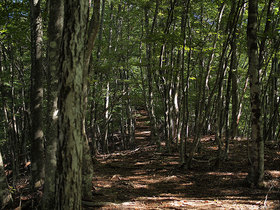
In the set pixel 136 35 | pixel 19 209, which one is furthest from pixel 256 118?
pixel 136 35

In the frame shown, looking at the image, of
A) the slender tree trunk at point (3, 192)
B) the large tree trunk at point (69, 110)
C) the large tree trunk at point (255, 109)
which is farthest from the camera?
the large tree trunk at point (255, 109)

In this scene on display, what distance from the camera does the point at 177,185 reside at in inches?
310

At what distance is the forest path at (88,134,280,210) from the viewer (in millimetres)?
5453

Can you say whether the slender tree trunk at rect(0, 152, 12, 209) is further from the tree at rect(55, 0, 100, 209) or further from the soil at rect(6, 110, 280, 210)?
the tree at rect(55, 0, 100, 209)

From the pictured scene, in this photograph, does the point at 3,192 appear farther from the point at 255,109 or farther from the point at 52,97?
the point at 255,109

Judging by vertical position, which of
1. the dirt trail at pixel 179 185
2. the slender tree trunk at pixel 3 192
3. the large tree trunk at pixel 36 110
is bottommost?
the dirt trail at pixel 179 185

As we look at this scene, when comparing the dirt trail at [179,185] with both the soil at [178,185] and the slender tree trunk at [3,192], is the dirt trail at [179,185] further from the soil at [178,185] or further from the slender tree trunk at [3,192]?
the slender tree trunk at [3,192]

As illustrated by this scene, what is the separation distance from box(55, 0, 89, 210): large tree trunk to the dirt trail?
Result: 2.19 meters

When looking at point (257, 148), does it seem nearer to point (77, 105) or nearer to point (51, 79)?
point (77, 105)

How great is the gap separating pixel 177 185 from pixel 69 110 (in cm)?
565

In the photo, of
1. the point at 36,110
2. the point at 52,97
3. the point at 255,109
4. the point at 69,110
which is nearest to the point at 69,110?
the point at 69,110

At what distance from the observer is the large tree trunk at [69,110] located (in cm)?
338

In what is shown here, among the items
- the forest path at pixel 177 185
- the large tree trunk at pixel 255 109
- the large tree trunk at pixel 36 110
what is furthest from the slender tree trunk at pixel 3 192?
the large tree trunk at pixel 255 109

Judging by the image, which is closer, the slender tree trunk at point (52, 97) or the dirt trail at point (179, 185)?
the slender tree trunk at point (52, 97)
